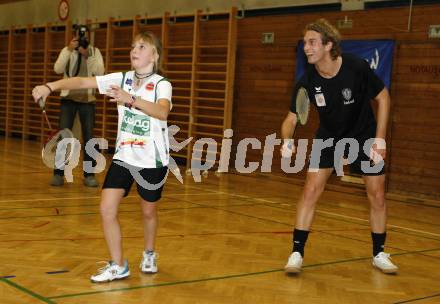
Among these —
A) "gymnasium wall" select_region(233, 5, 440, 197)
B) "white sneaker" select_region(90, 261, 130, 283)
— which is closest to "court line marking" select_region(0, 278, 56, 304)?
"white sneaker" select_region(90, 261, 130, 283)

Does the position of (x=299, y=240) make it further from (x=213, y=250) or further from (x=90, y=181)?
(x=90, y=181)

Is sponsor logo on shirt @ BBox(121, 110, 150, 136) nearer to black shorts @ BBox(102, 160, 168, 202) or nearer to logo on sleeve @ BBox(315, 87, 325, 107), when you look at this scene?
black shorts @ BBox(102, 160, 168, 202)

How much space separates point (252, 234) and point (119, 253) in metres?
2.04

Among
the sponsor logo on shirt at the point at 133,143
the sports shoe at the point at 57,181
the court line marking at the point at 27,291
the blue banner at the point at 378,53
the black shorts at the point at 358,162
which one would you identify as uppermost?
the blue banner at the point at 378,53

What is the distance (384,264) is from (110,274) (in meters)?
1.92

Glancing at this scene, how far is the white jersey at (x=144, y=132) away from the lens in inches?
151

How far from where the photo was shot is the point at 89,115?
8.03m

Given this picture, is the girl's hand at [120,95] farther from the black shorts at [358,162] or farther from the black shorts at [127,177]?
the black shorts at [358,162]

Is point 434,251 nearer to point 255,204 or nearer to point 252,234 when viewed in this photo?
point 252,234

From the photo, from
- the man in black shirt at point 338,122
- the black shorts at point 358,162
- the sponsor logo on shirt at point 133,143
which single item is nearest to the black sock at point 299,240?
the man in black shirt at point 338,122

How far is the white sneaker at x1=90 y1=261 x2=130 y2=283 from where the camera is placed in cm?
383

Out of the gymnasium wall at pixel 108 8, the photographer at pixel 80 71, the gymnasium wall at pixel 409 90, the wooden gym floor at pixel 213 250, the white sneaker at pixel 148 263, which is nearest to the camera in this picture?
the wooden gym floor at pixel 213 250

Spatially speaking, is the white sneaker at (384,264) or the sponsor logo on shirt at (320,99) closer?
the sponsor logo on shirt at (320,99)

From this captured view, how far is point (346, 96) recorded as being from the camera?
4.30 meters
